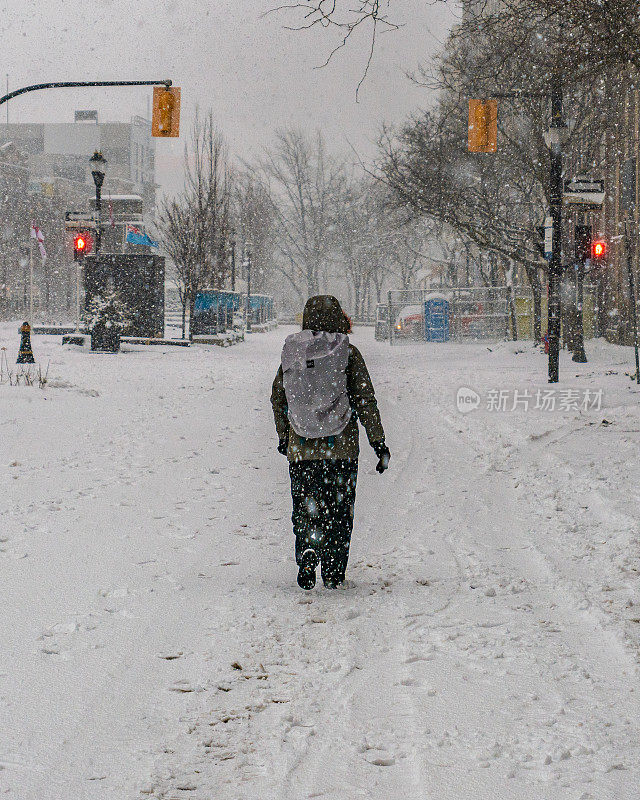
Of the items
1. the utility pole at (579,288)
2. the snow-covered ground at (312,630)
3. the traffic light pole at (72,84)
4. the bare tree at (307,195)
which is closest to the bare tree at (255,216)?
the bare tree at (307,195)

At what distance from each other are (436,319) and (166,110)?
20821 mm

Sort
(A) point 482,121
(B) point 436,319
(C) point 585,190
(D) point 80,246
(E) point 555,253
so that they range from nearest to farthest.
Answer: (A) point 482,121 → (C) point 585,190 → (E) point 555,253 → (D) point 80,246 → (B) point 436,319

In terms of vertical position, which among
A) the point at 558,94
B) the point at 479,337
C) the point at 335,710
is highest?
the point at 558,94

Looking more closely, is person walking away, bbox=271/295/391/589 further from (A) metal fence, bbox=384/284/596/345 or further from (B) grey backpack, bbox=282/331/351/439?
(A) metal fence, bbox=384/284/596/345

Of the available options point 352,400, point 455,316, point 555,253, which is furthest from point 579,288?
point 352,400

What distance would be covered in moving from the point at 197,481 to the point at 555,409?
711 cm

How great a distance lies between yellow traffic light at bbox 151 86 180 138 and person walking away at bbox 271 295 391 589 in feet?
39.8

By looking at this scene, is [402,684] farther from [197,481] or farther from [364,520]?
[197,481]

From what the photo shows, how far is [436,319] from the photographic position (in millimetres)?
35094

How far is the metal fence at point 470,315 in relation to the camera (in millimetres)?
31859

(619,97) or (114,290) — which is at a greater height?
(619,97)

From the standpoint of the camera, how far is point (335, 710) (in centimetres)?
344

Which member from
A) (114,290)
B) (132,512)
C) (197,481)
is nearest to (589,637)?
(132,512)

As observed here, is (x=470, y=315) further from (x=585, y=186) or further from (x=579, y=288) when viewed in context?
(x=585, y=186)
